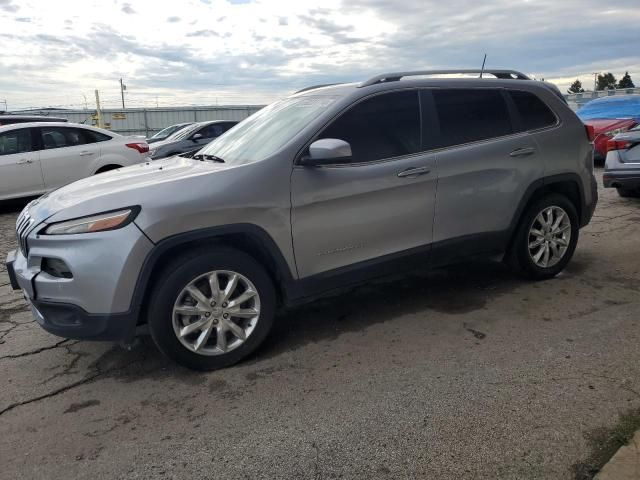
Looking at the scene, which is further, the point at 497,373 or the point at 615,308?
the point at 615,308

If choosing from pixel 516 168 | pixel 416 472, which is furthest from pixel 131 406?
pixel 516 168

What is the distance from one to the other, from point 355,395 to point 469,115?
2.52 meters

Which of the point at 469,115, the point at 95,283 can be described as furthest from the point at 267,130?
the point at 95,283

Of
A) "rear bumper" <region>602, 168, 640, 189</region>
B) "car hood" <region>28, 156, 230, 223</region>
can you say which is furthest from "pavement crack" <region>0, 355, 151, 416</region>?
"rear bumper" <region>602, 168, 640, 189</region>

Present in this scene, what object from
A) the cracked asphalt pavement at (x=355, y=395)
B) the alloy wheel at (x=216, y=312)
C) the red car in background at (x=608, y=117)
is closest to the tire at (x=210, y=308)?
the alloy wheel at (x=216, y=312)

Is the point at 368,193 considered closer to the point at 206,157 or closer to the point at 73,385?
the point at 206,157

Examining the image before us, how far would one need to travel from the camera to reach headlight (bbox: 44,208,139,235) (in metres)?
3.17

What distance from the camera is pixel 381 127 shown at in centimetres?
404

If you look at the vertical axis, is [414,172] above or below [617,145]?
above

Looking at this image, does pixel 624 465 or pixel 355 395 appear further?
pixel 355 395

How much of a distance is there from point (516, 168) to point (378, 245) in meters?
1.48

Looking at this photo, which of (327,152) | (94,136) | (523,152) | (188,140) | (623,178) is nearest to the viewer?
(327,152)

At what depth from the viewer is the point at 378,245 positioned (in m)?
3.98

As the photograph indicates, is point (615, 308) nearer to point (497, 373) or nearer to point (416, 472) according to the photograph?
point (497, 373)
